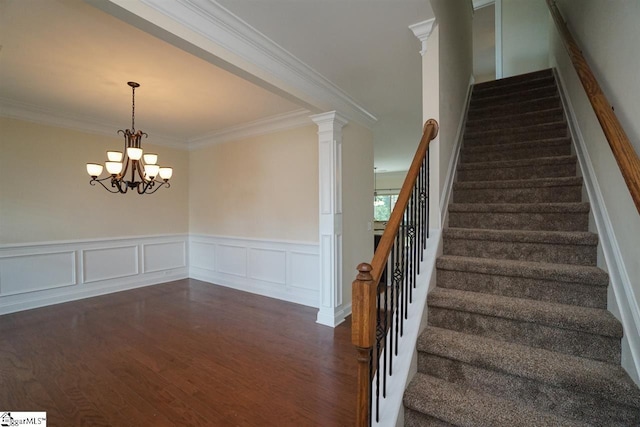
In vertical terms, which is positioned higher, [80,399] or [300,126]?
[300,126]

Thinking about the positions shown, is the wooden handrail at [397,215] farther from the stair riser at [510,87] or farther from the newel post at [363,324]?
the stair riser at [510,87]

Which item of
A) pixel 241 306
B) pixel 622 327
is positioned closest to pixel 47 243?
pixel 241 306

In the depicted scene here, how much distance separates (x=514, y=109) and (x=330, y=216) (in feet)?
8.09

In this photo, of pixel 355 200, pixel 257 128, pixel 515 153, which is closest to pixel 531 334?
pixel 515 153

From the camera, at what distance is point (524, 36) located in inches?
194

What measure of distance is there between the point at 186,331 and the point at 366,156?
325cm

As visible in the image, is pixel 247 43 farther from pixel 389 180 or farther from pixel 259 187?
pixel 389 180

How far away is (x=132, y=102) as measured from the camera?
11.6 ft

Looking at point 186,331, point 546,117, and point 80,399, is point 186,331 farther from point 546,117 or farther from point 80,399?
point 546,117

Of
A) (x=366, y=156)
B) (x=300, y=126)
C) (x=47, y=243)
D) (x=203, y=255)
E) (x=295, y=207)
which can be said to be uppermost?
(x=300, y=126)

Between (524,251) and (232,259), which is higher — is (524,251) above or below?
above

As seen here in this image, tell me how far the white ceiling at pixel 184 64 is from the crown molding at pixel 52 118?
13mm

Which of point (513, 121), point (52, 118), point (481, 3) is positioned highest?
point (481, 3)

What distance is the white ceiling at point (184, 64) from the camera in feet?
6.32
